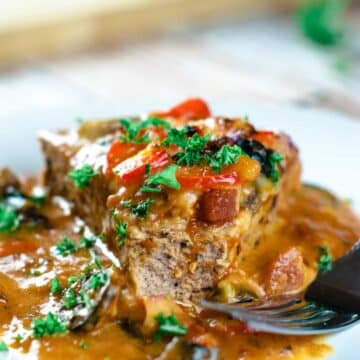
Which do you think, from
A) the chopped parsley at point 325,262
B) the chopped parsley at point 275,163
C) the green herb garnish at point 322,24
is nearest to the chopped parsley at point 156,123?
the chopped parsley at point 275,163

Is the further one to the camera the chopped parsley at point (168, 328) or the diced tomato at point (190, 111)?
the diced tomato at point (190, 111)

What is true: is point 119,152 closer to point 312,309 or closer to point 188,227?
point 188,227

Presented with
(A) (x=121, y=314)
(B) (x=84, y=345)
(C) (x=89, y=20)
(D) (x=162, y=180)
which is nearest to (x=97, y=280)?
(A) (x=121, y=314)

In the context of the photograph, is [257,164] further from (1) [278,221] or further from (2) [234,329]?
(2) [234,329]

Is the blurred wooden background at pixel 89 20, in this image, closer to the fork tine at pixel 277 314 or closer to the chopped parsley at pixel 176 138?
the chopped parsley at pixel 176 138

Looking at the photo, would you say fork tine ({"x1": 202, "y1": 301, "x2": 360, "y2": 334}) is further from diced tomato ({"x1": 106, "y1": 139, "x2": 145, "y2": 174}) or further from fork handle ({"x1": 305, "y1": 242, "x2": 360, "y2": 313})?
diced tomato ({"x1": 106, "y1": 139, "x2": 145, "y2": 174})

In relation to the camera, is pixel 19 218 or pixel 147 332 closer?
pixel 147 332

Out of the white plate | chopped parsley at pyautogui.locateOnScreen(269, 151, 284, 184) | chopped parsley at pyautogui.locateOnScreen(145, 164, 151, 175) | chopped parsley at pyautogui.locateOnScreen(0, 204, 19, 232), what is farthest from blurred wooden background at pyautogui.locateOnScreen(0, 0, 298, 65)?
chopped parsley at pyautogui.locateOnScreen(269, 151, 284, 184)

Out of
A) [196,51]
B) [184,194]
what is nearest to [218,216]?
[184,194]
